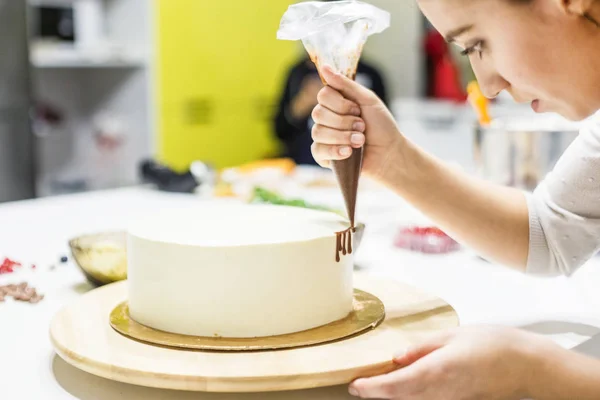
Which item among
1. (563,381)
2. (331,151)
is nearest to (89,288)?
(331,151)

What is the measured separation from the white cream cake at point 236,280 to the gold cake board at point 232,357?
0.06 m

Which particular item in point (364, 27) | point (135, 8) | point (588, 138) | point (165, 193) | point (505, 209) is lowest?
point (165, 193)

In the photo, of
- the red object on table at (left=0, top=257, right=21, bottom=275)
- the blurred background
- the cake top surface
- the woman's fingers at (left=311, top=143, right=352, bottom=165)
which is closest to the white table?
the red object on table at (left=0, top=257, right=21, bottom=275)

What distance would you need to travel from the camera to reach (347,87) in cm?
100

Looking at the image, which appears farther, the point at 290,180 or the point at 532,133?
the point at 290,180

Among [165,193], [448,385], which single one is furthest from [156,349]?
[165,193]

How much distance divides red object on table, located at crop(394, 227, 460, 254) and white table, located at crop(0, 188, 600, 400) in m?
0.02

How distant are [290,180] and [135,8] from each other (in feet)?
6.77

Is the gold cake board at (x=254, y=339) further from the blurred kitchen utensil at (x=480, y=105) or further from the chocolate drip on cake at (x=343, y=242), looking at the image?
the blurred kitchen utensil at (x=480, y=105)

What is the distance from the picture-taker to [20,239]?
147 centimetres

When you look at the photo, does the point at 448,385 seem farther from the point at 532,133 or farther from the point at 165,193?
the point at 165,193

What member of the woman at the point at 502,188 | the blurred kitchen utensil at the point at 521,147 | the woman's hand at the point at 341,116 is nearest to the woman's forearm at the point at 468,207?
the woman at the point at 502,188

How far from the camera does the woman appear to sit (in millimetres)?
710

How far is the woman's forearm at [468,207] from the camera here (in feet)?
3.69
